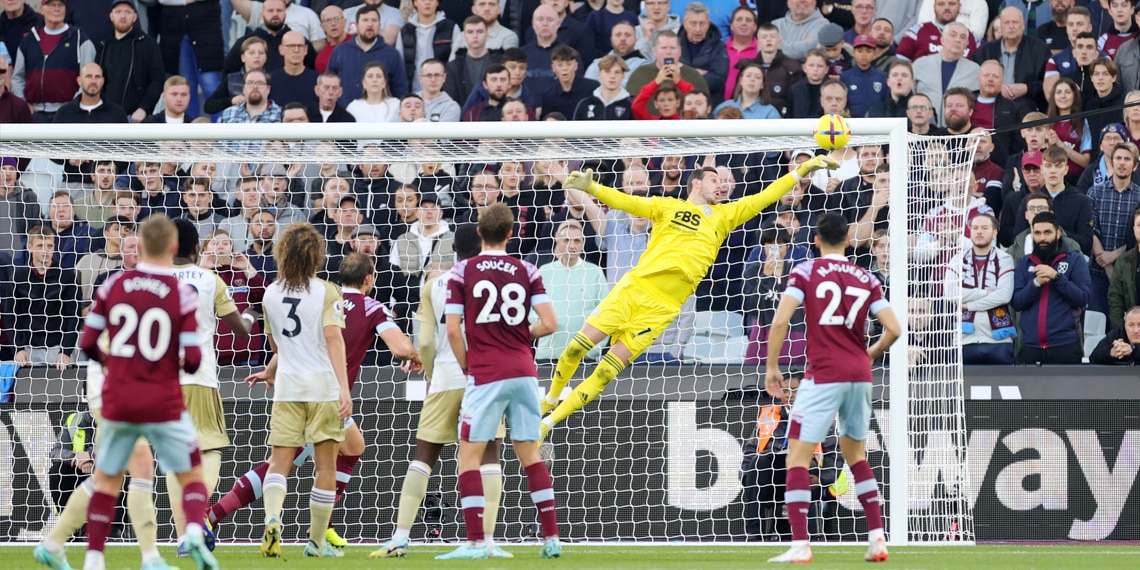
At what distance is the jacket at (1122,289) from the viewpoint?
1086 cm

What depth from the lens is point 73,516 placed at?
267 inches

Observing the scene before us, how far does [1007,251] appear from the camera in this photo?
11.2 metres

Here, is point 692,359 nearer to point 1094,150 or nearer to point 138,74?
point 1094,150

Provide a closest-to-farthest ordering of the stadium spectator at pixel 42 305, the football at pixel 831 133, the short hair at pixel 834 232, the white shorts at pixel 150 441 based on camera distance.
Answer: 1. the white shorts at pixel 150 441
2. the short hair at pixel 834 232
3. the football at pixel 831 133
4. the stadium spectator at pixel 42 305

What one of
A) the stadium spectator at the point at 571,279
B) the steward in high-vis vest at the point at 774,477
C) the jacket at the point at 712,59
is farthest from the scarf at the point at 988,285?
the jacket at the point at 712,59

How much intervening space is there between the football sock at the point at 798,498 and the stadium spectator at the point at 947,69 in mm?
6680

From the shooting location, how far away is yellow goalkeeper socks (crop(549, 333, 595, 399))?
31.5 feet

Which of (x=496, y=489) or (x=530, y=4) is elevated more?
(x=530, y=4)

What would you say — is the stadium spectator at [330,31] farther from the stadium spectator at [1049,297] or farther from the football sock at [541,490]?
the football sock at [541,490]

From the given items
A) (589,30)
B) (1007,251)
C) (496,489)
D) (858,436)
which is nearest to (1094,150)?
(1007,251)

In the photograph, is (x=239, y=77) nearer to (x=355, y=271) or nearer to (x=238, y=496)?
(x=355, y=271)

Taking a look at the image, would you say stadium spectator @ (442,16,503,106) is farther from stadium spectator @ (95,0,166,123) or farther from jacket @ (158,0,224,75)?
stadium spectator @ (95,0,166,123)

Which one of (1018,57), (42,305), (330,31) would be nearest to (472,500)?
(42,305)

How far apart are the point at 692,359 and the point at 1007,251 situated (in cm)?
276
